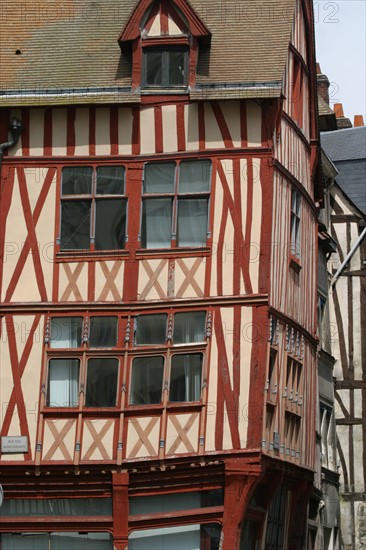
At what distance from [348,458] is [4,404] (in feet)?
42.8

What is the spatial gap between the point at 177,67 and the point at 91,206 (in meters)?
2.78

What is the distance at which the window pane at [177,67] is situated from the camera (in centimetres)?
2486

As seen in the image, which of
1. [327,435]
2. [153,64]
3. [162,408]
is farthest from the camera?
[327,435]

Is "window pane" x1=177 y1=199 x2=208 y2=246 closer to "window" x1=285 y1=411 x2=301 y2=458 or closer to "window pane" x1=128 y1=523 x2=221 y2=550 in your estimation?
"window" x1=285 y1=411 x2=301 y2=458

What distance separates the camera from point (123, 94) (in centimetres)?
2461

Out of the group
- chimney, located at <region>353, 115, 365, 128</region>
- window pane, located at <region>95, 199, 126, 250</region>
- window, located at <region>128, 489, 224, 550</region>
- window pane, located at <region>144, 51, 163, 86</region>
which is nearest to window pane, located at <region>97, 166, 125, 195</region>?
window pane, located at <region>95, 199, 126, 250</region>

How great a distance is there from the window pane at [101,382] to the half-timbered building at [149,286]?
3 centimetres

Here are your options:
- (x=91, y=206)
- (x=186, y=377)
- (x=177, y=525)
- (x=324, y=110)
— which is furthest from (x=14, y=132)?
(x=324, y=110)

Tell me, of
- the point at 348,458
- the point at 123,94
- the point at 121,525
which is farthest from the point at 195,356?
the point at 348,458

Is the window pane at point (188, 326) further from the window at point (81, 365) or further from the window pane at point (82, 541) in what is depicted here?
the window pane at point (82, 541)

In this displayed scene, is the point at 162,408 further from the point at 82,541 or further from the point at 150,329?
the point at 82,541

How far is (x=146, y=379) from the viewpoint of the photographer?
23938mm

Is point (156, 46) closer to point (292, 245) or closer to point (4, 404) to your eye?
point (292, 245)

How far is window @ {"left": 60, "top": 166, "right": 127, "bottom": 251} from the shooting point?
965 inches
